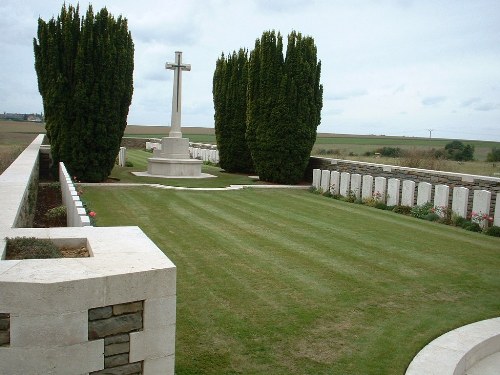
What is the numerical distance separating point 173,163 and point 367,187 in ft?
23.0

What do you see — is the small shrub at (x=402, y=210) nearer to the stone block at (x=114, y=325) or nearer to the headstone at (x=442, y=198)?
the headstone at (x=442, y=198)

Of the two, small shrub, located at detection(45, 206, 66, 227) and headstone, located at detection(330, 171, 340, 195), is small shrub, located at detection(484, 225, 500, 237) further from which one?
small shrub, located at detection(45, 206, 66, 227)

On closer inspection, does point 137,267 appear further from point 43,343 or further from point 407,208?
point 407,208

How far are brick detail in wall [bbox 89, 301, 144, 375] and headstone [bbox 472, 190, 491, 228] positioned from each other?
24.2ft

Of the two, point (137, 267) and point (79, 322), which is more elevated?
point (137, 267)

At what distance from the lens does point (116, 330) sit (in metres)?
2.84

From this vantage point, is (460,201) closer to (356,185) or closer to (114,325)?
(356,185)

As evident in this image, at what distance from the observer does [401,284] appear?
5230 mm

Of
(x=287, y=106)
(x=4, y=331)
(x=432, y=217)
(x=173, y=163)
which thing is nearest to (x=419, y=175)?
(x=432, y=217)

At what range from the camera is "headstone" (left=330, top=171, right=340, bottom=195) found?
41.5 feet

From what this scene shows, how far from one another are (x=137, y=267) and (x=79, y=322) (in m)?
0.45

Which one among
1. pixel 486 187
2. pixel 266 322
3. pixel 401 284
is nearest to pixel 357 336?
pixel 266 322

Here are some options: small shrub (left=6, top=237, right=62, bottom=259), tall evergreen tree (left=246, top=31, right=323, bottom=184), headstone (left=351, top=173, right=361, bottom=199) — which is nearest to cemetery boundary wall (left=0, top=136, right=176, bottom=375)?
small shrub (left=6, top=237, right=62, bottom=259)

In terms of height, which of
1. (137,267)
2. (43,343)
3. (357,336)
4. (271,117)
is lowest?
(357,336)
